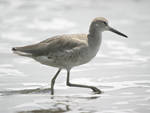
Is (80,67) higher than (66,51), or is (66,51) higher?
(66,51)

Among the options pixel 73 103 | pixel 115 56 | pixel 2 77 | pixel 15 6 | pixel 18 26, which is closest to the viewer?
pixel 73 103

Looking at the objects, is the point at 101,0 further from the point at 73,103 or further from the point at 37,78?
the point at 73,103

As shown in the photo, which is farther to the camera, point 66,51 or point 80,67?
point 80,67

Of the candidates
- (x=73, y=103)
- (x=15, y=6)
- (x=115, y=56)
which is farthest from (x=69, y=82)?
(x=15, y=6)

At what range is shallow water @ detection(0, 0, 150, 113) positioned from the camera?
24.4 ft

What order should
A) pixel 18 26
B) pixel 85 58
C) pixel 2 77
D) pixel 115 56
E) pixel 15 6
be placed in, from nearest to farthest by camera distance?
1. pixel 85 58
2. pixel 2 77
3. pixel 115 56
4. pixel 18 26
5. pixel 15 6

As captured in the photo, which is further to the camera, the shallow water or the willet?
the willet

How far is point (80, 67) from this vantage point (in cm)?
1031

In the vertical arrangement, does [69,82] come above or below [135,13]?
below

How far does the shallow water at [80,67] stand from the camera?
24.4 ft

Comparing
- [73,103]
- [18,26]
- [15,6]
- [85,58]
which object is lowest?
[73,103]

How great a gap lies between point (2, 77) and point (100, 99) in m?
2.55

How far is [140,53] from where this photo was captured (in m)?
11.3

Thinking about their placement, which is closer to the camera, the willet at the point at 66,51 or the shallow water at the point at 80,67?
the shallow water at the point at 80,67
